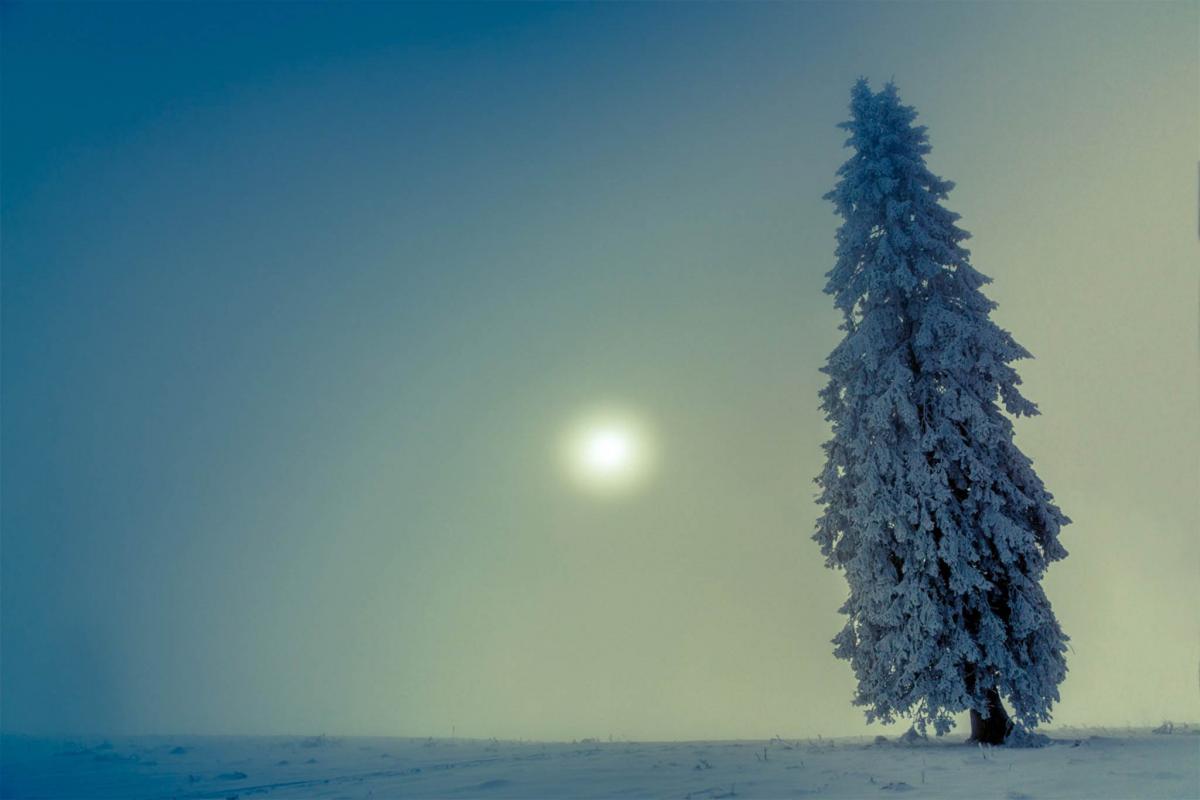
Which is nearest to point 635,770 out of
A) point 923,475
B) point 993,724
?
point 993,724

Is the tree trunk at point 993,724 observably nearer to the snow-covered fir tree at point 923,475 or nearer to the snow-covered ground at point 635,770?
the snow-covered fir tree at point 923,475

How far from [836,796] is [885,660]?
677 centimetres

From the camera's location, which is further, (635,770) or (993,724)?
(993,724)

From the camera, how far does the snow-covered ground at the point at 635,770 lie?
8938 mm

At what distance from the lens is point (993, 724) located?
14.4m

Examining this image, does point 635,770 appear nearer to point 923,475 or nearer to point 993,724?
point 993,724

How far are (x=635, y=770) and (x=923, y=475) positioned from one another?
28.1 feet

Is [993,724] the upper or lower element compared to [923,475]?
lower

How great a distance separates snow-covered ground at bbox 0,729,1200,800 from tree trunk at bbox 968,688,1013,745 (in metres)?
0.77

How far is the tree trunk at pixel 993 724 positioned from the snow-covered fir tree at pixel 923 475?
0.03m

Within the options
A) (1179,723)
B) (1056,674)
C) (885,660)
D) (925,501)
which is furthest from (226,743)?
(1179,723)

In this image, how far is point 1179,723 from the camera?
16828 mm

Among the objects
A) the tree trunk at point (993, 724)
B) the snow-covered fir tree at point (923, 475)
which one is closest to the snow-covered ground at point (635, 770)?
the tree trunk at point (993, 724)

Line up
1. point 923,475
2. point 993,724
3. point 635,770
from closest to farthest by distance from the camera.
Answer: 1. point 635,770
2. point 993,724
3. point 923,475
